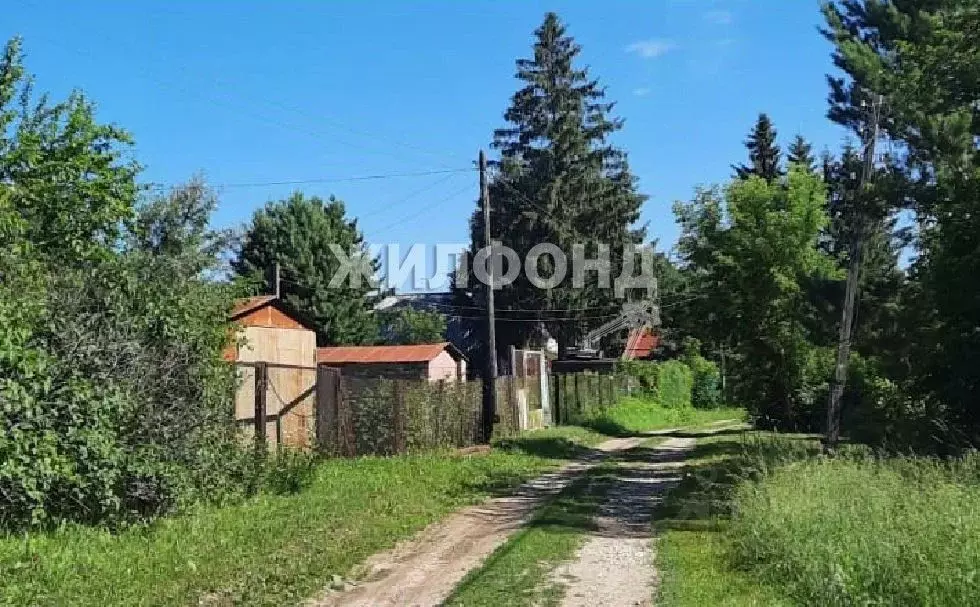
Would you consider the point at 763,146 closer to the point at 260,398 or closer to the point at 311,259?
the point at 311,259

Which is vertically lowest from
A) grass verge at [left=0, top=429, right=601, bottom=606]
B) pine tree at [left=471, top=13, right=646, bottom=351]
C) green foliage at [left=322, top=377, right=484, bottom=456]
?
grass verge at [left=0, top=429, right=601, bottom=606]

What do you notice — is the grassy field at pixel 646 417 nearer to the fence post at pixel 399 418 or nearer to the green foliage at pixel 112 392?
the fence post at pixel 399 418

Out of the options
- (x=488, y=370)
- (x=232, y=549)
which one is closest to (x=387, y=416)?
(x=488, y=370)

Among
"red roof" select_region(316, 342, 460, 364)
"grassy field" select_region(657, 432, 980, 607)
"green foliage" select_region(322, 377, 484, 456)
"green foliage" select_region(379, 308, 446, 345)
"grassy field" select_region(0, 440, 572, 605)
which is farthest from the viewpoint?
"green foliage" select_region(379, 308, 446, 345)

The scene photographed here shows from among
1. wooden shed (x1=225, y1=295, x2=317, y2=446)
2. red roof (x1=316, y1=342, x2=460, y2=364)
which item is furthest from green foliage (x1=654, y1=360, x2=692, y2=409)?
wooden shed (x1=225, y1=295, x2=317, y2=446)

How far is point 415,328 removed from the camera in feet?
200

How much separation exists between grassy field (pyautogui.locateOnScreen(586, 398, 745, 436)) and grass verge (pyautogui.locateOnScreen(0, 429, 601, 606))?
1924cm

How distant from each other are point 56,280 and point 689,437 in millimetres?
24518

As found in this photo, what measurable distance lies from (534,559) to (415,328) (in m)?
51.5

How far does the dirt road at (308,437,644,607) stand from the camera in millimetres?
8141

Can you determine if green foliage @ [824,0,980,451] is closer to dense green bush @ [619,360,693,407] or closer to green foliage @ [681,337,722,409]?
dense green bush @ [619,360,693,407]

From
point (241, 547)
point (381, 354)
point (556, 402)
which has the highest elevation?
point (381, 354)

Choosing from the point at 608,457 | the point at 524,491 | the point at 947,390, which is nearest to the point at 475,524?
the point at 524,491

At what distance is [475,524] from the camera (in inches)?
487
